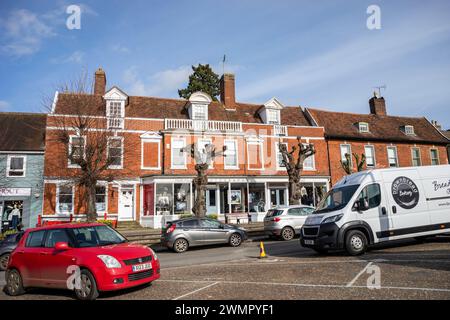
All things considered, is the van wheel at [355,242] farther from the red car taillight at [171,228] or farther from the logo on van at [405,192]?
the red car taillight at [171,228]

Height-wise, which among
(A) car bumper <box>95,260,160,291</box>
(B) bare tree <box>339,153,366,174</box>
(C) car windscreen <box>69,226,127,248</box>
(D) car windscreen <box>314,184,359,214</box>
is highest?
(B) bare tree <box>339,153,366,174</box>

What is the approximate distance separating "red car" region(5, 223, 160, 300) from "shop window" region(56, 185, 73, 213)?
14979mm

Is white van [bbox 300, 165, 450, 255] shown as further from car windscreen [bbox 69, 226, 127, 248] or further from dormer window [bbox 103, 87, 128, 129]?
dormer window [bbox 103, 87, 128, 129]

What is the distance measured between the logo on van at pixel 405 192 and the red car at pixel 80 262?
8094 millimetres

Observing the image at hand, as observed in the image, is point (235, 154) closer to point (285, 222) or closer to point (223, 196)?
point (223, 196)

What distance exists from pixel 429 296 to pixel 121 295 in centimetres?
569

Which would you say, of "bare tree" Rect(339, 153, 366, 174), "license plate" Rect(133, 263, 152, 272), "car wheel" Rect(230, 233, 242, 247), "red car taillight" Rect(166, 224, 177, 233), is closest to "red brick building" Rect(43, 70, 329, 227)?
"bare tree" Rect(339, 153, 366, 174)

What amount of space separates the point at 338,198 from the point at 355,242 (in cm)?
160

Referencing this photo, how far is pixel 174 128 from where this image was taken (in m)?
24.4

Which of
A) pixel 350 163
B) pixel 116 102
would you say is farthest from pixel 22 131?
pixel 350 163

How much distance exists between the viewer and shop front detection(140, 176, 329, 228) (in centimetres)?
2267

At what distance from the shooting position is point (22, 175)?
22516 mm

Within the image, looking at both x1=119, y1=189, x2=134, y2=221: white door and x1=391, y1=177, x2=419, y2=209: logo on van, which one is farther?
x1=119, y1=189, x2=134, y2=221: white door

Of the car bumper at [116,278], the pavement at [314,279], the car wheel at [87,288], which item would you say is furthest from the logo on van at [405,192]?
the car wheel at [87,288]
